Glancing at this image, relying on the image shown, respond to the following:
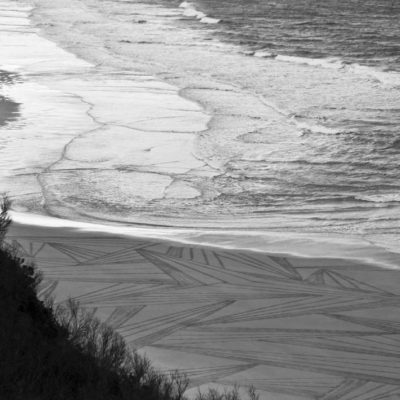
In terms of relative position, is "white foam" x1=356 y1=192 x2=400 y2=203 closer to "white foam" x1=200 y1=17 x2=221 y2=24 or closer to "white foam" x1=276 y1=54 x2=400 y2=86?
"white foam" x1=276 y1=54 x2=400 y2=86

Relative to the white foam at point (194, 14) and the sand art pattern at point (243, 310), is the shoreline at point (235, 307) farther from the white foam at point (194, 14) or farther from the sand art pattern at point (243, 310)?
the white foam at point (194, 14)

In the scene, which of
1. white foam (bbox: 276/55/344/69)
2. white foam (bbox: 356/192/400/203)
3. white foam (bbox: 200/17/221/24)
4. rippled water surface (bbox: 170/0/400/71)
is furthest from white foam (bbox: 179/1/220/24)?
white foam (bbox: 356/192/400/203)

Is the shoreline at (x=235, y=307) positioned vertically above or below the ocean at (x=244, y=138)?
above

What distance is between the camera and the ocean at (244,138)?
8.94 m

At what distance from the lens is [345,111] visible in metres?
14.2

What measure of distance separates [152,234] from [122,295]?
1.58m

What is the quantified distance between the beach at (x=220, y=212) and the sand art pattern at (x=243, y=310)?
0.01 meters

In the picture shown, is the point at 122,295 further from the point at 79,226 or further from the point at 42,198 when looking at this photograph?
the point at 42,198

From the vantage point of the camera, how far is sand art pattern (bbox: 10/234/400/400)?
5164 mm

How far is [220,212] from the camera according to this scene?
8.95 metres

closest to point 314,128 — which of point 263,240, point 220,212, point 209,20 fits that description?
point 220,212

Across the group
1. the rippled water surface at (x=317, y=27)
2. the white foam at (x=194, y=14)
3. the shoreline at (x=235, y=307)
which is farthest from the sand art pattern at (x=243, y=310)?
the white foam at (x=194, y=14)

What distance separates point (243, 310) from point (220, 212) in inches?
116

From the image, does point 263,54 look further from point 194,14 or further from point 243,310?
point 243,310
